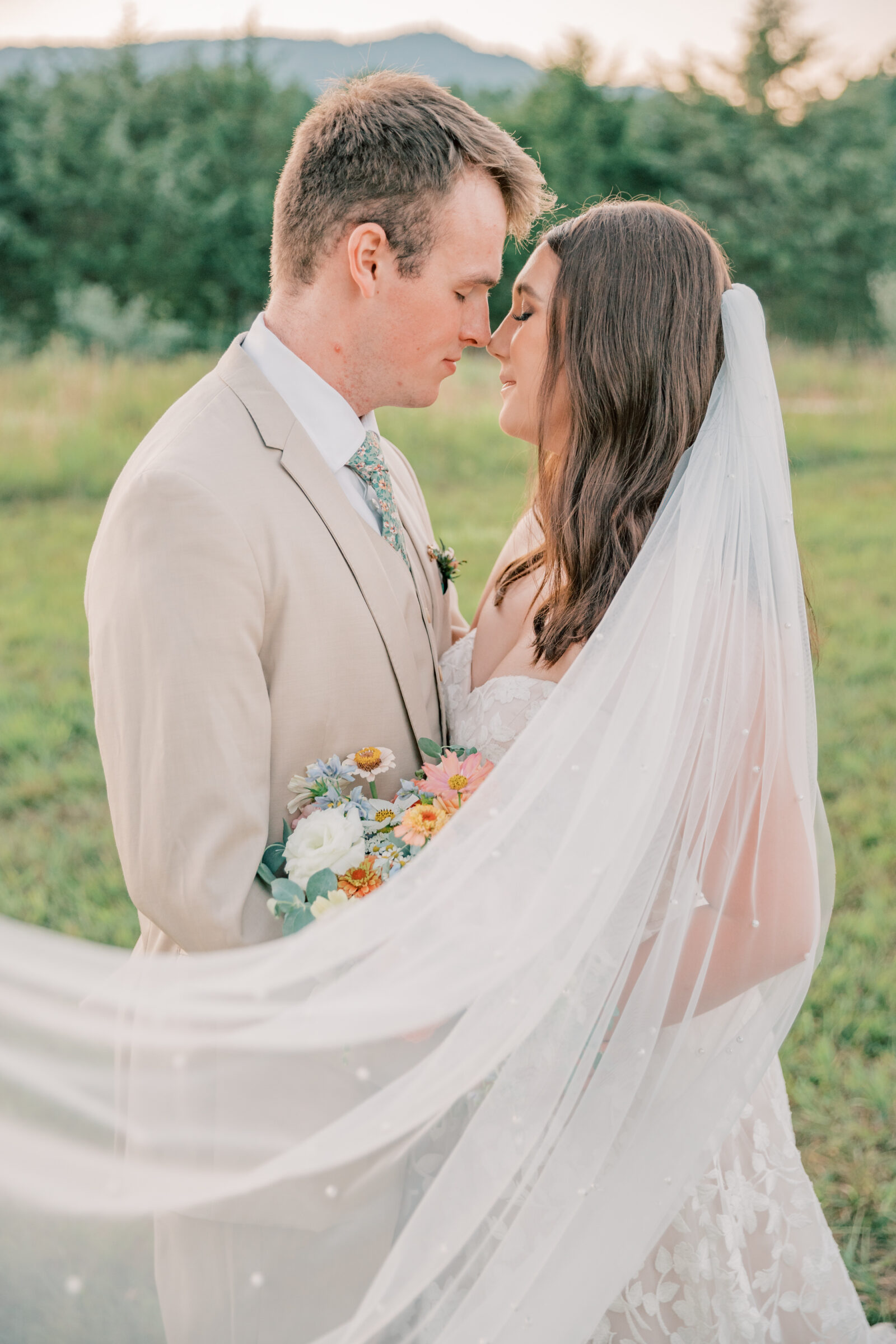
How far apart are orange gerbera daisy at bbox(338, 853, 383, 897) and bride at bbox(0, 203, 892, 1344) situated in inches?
4.5

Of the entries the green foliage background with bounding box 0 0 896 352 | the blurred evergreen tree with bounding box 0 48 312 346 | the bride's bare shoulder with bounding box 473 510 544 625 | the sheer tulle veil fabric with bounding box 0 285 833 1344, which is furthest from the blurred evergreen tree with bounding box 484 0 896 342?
the sheer tulle veil fabric with bounding box 0 285 833 1344

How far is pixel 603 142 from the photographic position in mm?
27047

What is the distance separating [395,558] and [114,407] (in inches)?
404

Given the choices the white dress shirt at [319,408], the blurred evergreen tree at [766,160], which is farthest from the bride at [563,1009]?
the blurred evergreen tree at [766,160]

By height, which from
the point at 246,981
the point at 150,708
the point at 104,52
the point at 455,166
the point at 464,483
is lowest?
the point at 464,483

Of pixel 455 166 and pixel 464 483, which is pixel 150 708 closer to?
pixel 455 166

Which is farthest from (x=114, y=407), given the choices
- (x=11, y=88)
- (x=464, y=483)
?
(x=11, y=88)

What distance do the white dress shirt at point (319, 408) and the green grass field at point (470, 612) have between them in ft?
5.89

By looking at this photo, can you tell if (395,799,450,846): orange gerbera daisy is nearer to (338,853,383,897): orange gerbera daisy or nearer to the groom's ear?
(338,853,383,897): orange gerbera daisy

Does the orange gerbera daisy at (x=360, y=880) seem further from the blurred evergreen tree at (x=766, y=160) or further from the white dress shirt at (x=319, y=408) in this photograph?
the blurred evergreen tree at (x=766, y=160)

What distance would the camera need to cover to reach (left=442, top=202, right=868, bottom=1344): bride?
227cm

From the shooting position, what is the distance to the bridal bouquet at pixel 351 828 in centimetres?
190

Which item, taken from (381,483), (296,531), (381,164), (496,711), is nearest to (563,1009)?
(496,711)

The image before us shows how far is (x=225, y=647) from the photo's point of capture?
6.20ft
